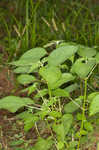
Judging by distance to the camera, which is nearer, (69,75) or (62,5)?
(69,75)

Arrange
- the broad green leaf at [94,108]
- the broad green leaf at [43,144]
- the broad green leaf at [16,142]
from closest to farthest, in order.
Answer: the broad green leaf at [94,108], the broad green leaf at [43,144], the broad green leaf at [16,142]

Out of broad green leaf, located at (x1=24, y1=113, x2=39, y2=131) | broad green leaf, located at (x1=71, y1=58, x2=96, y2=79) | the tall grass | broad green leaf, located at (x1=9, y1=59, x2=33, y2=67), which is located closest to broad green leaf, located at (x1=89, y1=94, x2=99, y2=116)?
broad green leaf, located at (x1=71, y1=58, x2=96, y2=79)

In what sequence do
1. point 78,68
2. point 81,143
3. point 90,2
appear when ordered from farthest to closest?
1. point 90,2
2. point 81,143
3. point 78,68

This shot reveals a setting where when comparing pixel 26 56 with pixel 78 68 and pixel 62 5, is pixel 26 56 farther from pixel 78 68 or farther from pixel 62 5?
pixel 62 5

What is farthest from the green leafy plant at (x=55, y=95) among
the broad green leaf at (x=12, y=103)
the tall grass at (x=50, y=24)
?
the tall grass at (x=50, y=24)

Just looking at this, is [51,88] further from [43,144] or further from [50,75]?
[43,144]

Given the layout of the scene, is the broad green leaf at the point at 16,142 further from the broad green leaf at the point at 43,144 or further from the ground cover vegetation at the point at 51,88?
the broad green leaf at the point at 43,144

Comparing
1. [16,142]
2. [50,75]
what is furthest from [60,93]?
[16,142]

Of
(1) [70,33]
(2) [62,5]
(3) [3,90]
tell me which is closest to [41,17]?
(1) [70,33]
